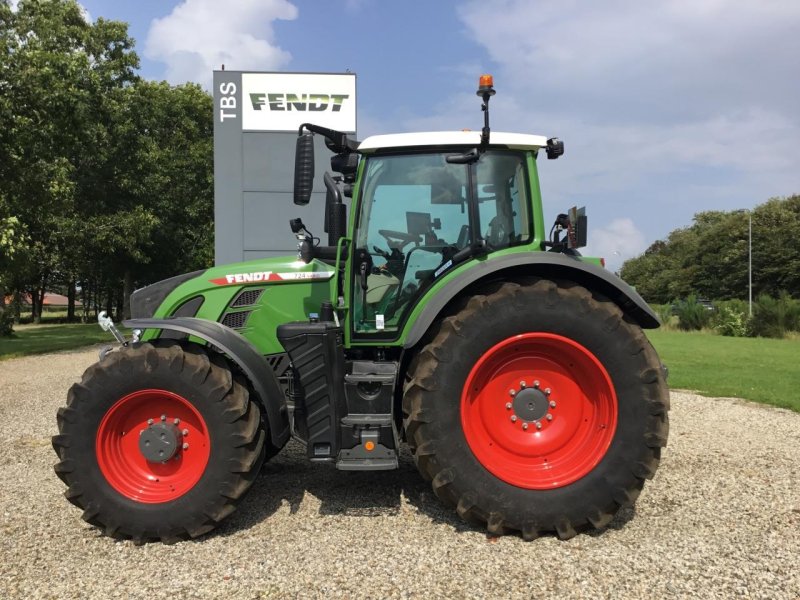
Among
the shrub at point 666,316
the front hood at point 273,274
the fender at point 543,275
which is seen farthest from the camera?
the shrub at point 666,316

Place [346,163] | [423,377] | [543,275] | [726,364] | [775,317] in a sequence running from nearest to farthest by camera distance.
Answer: [423,377], [543,275], [346,163], [726,364], [775,317]

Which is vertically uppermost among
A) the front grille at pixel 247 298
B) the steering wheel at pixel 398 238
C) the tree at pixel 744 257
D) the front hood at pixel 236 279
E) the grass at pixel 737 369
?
the tree at pixel 744 257

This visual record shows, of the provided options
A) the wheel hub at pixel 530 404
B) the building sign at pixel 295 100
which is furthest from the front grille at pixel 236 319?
the building sign at pixel 295 100

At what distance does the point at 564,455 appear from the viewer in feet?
11.6

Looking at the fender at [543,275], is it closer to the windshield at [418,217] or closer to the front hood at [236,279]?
the windshield at [418,217]

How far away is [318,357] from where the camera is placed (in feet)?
12.0

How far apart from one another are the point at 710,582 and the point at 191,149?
1038 inches

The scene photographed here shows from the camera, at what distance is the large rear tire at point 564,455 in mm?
3350

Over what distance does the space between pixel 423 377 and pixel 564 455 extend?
1.01m

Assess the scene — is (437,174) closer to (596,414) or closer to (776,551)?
(596,414)

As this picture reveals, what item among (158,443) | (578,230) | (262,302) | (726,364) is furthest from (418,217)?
(726,364)

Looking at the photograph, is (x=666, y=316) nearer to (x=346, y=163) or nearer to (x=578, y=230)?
(x=578, y=230)

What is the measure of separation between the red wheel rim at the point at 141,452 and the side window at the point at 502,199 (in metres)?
2.20

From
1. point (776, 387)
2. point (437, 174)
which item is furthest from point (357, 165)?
point (776, 387)
